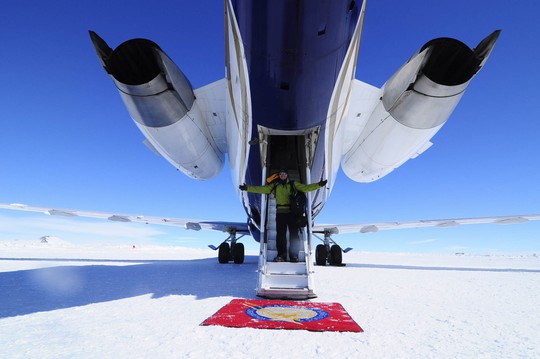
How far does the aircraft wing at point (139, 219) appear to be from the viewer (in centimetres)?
985

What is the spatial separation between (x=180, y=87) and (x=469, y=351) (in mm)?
5680

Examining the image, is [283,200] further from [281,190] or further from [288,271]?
[288,271]

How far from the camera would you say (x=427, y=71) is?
5.07 meters

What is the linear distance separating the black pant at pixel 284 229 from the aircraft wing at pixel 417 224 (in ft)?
25.2

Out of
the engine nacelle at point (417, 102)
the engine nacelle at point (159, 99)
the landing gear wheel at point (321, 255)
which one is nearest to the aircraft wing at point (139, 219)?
the landing gear wheel at point (321, 255)

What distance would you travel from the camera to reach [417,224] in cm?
1164

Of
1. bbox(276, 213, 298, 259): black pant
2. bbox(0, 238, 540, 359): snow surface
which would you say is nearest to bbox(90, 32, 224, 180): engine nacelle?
bbox(276, 213, 298, 259): black pant

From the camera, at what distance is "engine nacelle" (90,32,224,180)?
4.95m

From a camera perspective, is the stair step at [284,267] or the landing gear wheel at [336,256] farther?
the landing gear wheel at [336,256]

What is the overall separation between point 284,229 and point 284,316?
7.38ft

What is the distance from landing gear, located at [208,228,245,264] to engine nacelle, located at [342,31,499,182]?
7.18 metres

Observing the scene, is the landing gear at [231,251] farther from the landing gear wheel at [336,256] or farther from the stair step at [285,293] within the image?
the stair step at [285,293]

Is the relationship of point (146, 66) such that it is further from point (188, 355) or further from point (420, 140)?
point (420, 140)

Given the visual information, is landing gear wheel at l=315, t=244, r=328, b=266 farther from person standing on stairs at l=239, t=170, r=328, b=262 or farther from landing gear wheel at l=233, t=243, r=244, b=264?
person standing on stairs at l=239, t=170, r=328, b=262
